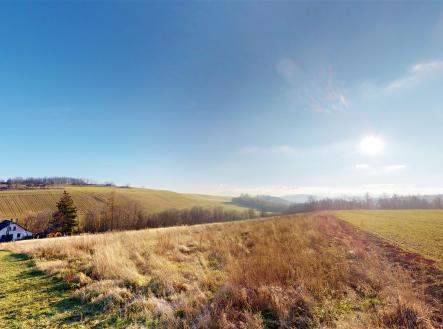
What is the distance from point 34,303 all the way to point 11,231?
62760mm

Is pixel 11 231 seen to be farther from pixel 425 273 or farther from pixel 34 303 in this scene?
pixel 425 273

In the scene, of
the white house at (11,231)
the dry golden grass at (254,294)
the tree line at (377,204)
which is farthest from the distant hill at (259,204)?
the dry golden grass at (254,294)

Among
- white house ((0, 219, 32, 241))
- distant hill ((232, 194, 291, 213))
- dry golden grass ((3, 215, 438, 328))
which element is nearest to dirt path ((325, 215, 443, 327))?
dry golden grass ((3, 215, 438, 328))

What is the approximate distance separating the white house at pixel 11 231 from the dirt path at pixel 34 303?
5765cm

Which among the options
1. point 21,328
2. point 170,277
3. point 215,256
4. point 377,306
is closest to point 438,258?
point 377,306

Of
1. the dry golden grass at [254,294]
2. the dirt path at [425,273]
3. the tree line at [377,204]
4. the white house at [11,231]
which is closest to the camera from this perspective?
the dry golden grass at [254,294]

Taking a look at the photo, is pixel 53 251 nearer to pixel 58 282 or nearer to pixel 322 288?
pixel 58 282

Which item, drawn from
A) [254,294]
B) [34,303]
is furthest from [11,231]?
[254,294]

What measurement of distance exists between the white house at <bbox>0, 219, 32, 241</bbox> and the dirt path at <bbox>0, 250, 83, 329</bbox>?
57650mm

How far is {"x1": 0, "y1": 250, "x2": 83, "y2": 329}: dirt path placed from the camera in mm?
4176

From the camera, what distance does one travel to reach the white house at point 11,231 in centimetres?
4741

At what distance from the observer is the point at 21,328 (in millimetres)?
3934

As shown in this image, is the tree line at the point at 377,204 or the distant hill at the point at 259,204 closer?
the tree line at the point at 377,204

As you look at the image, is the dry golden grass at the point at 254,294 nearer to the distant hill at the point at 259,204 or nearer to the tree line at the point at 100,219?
the tree line at the point at 100,219
